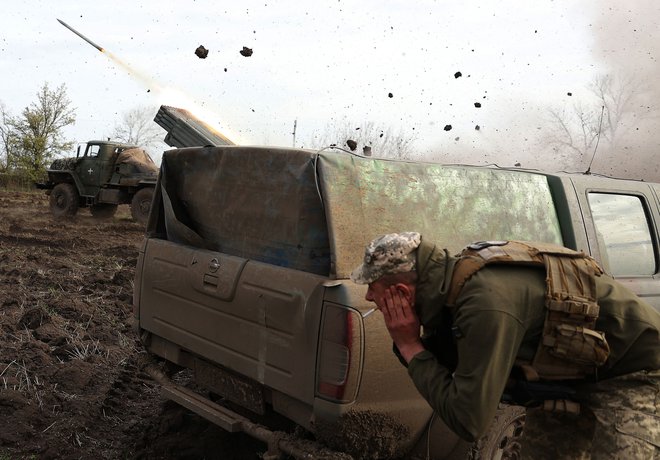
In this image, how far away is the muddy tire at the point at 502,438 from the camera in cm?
277

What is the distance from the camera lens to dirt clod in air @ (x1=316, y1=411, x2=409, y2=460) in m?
2.56

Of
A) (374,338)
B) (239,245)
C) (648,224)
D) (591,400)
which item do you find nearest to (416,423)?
(374,338)

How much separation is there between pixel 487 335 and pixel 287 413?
135 centimetres

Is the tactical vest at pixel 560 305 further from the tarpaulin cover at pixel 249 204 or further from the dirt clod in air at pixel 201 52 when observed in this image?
the dirt clod in air at pixel 201 52

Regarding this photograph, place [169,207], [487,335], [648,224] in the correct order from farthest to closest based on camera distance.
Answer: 1. [648,224]
2. [169,207]
3. [487,335]

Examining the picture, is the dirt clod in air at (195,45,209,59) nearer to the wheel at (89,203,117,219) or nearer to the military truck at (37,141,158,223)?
the military truck at (37,141,158,223)

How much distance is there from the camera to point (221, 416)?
3.05 metres

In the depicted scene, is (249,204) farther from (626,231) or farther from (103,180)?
(103,180)

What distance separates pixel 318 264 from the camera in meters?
2.86

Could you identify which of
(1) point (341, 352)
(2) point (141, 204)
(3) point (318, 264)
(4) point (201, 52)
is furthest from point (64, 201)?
(1) point (341, 352)

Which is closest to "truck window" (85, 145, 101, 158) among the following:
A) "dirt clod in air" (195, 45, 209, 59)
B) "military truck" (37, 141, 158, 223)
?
"military truck" (37, 141, 158, 223)

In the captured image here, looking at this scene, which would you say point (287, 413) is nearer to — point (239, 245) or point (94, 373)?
point (239, 245)

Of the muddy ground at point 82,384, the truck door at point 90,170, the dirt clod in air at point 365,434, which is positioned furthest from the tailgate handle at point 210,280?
the truck door at point 90,170

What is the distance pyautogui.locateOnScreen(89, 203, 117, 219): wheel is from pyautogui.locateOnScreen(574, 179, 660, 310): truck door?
16.8 m
